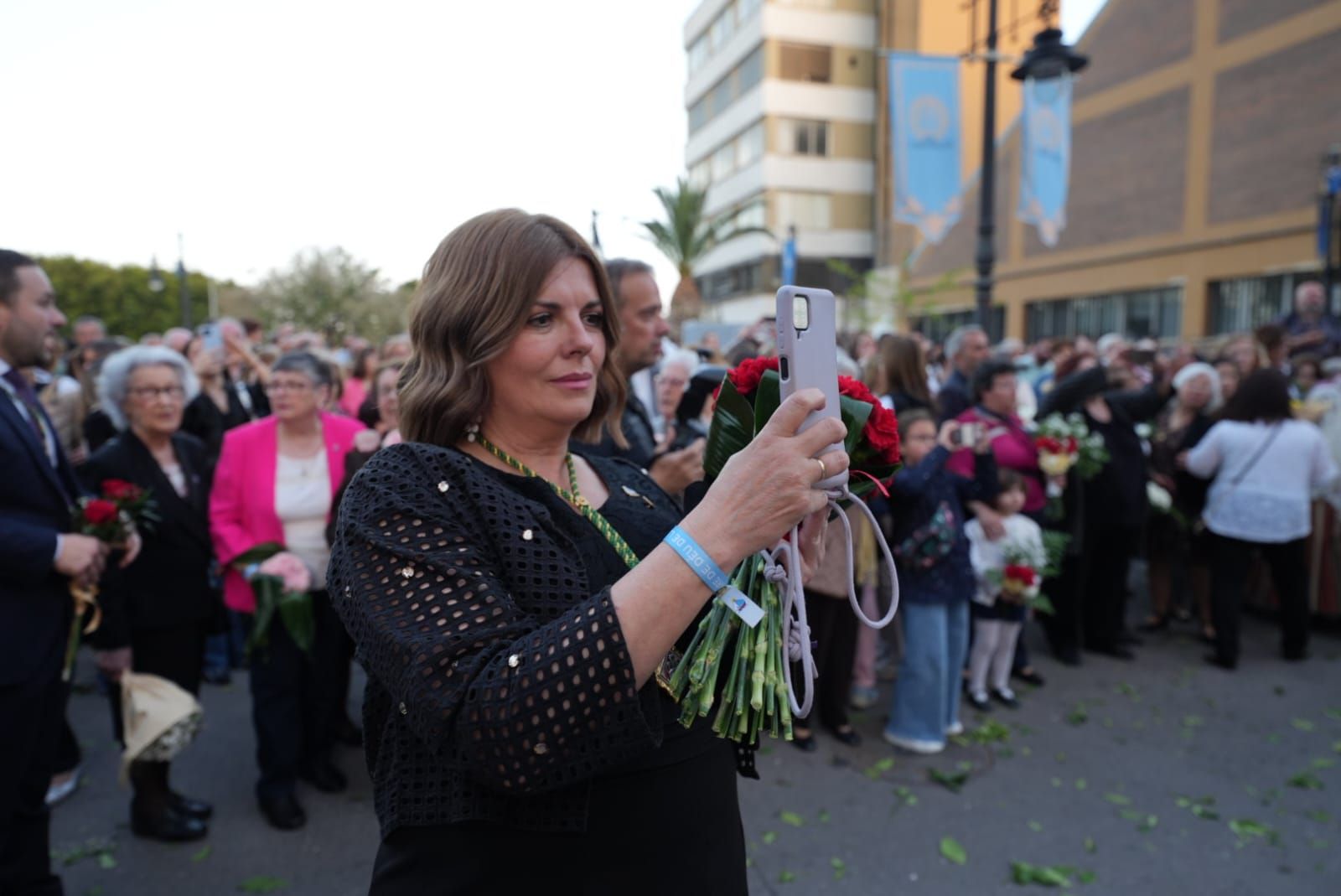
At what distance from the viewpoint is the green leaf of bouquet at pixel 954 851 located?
379 centimetres

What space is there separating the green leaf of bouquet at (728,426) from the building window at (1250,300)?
24310 millimetres

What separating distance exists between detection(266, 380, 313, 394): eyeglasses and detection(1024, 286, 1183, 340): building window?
2665 centimetres

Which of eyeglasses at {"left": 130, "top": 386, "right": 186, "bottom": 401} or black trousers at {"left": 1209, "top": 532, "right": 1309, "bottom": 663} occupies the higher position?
eyeglasses at {"left": 130, "top": 386, "right": 186, "bottom": 401}

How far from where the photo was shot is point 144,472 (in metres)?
3.98

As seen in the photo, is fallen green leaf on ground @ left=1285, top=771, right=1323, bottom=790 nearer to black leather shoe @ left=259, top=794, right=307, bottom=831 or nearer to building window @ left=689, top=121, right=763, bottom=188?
black leather shoe @ left=259, top=794, right=307, bottom=831

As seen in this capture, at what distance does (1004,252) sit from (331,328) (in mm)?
25232

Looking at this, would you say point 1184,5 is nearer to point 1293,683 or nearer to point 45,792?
point 1293,683

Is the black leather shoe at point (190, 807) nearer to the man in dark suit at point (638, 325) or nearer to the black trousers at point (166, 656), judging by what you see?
the black trousers at point (166, 656)

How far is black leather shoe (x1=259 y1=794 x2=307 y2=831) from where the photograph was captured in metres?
4.02

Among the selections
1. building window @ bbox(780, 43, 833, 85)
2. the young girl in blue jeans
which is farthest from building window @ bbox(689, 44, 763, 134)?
the young girl in blue jeans

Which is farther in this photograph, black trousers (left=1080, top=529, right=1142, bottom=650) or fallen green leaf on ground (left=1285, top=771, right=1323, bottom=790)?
black trousers (left=1080, top=529, right=1142, bottom=650)

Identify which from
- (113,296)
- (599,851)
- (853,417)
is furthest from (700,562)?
(113,296)

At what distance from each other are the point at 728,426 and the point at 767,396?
17 centimetres

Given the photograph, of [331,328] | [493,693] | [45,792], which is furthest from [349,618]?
[331,328]
